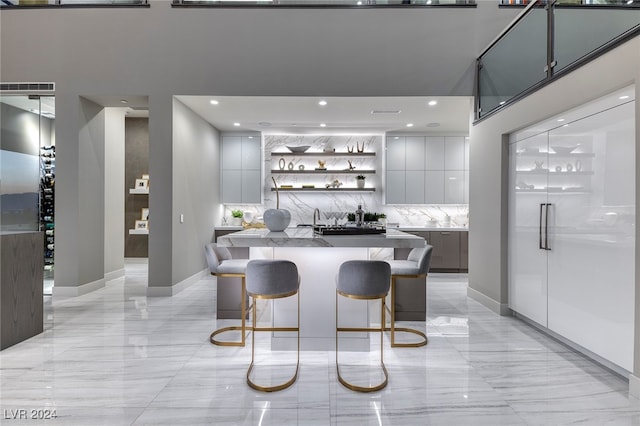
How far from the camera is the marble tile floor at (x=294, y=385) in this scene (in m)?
2.04

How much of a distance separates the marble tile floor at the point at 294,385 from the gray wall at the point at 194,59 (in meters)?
1.89

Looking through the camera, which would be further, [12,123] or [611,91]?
[12,123]

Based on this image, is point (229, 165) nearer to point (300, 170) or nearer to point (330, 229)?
point (300, 170)

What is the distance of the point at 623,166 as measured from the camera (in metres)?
2.45

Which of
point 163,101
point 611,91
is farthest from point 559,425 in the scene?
point 163,101

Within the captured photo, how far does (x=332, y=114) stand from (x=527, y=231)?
347 cm

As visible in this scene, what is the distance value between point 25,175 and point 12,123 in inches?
28.6

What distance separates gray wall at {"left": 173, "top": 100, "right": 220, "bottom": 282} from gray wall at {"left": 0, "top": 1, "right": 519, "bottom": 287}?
19cm

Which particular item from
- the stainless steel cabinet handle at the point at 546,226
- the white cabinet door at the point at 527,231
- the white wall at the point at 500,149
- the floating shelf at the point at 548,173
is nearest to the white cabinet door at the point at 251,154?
the white wall at the point at 500,149

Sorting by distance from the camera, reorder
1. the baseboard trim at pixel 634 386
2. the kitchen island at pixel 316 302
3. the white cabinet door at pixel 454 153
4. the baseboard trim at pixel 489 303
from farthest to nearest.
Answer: the white cabinet door at pixel 454 153 < the baseboard trim at pixel 489 303 < the kitchen island at pixel 316 302 < the baseboard trim at pixel 634 386

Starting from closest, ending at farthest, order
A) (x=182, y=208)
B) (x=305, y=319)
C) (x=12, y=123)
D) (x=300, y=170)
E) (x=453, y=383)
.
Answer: (x=453, y=383) → (x=305, y=319) → (x=12, y=123) → (x=182, y=208) → (x=300, y=170)

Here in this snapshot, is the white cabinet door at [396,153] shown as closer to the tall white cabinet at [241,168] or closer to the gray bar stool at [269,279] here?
the tall white cabinet at [241,168]

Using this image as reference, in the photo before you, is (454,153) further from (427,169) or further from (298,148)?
(298,148)

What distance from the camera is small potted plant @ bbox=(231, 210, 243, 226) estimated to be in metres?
6.92
